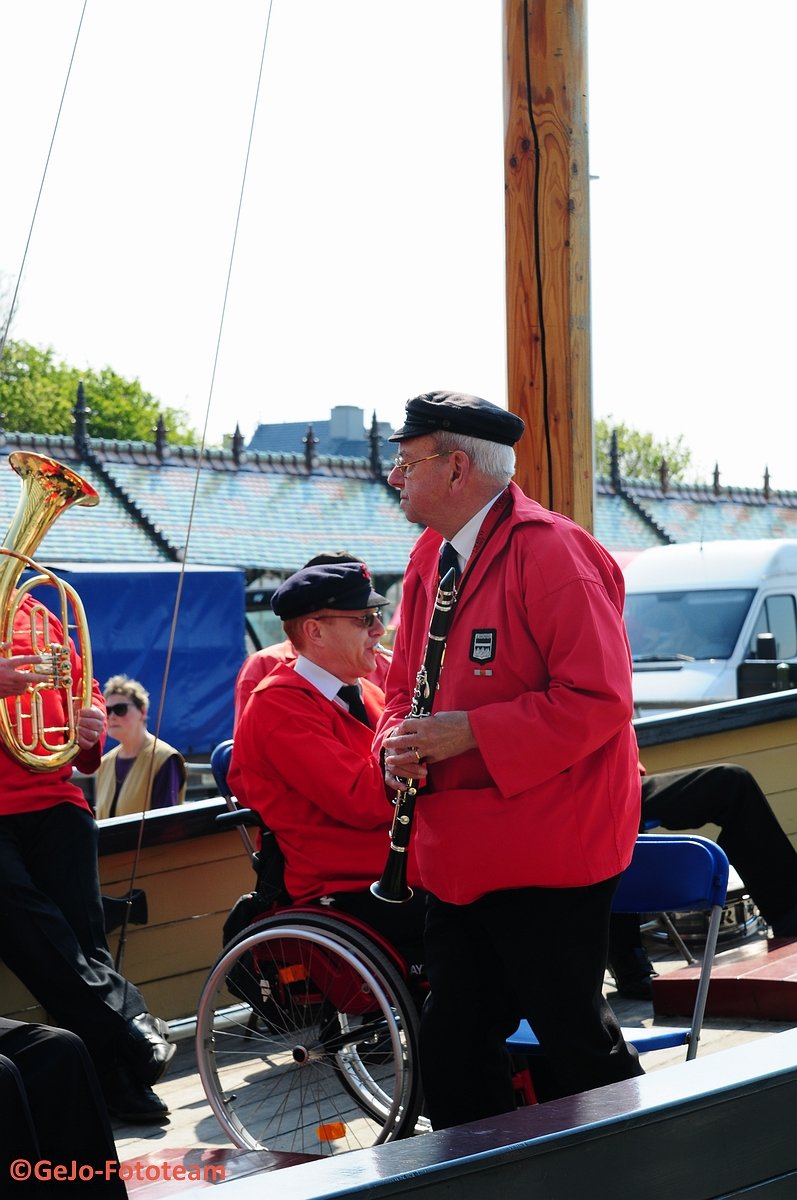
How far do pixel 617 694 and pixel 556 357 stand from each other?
6.87 ft

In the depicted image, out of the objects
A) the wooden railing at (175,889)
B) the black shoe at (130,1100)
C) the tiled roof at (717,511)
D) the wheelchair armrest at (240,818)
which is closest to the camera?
the black shoe at (130,1100)

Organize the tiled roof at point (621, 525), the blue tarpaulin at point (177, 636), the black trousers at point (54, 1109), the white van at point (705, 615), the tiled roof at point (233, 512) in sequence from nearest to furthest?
the black trousers at point (54, 1109) < the white van at point (705, 615) < the blue tarpaulin at point (177, 636) < the tiled roof at point (233, 512) < the tiled roof at point (621, 525)

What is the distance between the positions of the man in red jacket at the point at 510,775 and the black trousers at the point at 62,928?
149 cm

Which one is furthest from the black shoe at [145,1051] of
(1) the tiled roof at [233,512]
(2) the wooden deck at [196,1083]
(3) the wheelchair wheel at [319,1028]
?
(1) the tiled roof at [233,512]

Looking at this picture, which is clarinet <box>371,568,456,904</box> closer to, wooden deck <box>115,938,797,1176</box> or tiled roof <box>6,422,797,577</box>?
wooden deck <box>115,938,797,1176</box>

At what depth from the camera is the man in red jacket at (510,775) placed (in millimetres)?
2623

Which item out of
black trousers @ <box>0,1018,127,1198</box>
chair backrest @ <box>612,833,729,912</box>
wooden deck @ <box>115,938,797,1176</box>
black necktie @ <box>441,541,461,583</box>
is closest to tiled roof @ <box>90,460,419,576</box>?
wooden deck @ <box>115,938,797,1176</box>

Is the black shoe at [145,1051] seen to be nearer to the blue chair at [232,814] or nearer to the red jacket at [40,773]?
the blue chair at [232,814]

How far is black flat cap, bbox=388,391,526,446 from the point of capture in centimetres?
281

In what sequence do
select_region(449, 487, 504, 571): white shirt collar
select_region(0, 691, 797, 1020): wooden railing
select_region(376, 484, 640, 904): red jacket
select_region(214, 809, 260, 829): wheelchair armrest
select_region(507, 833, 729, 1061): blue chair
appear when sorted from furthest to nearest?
select_region(0, 691, 797, 1020): wooden railing, select_region(214, 809, 260, 829): wheelchair armrest, select_region(507, 833, 729, 1061): blue chair, select_region(449, 487, 504, 571): white shirt collar, select_region(376, 484, 640, 904): red jacket

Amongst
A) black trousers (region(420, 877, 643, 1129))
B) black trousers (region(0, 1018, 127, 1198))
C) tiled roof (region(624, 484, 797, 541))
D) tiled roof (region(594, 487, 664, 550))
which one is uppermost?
tiled roof (region(624, 484, 797, 541))

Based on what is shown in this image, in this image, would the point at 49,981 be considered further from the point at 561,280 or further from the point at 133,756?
the point at 133,756

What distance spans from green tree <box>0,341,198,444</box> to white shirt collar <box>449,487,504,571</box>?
64428 millimetres

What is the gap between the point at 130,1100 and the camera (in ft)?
12.9
